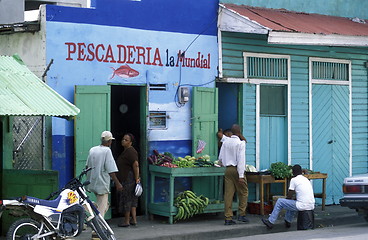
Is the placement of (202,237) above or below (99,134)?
below

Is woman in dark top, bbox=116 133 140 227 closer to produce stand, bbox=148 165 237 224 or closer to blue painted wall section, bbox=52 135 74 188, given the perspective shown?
produce stand, bbox=148 165 237 224

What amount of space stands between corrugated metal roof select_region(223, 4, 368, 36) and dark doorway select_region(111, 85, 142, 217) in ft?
8.86

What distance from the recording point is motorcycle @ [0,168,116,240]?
34.7 ft

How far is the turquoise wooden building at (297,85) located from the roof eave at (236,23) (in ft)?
0.06

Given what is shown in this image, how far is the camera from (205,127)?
51.4ft

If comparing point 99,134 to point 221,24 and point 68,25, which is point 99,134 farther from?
point 221,24

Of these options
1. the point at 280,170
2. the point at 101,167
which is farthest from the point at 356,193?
the point at 101,167

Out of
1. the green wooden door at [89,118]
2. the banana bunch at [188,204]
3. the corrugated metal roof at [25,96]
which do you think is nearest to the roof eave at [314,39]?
the banana bunch at [188,204]

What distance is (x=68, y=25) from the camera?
13.7m

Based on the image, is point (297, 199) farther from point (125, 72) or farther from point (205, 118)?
point (125, 72)

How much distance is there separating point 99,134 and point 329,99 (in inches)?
248

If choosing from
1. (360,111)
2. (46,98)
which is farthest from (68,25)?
(360,111)

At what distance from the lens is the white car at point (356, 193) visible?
14.5 m

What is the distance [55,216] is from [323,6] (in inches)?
384
